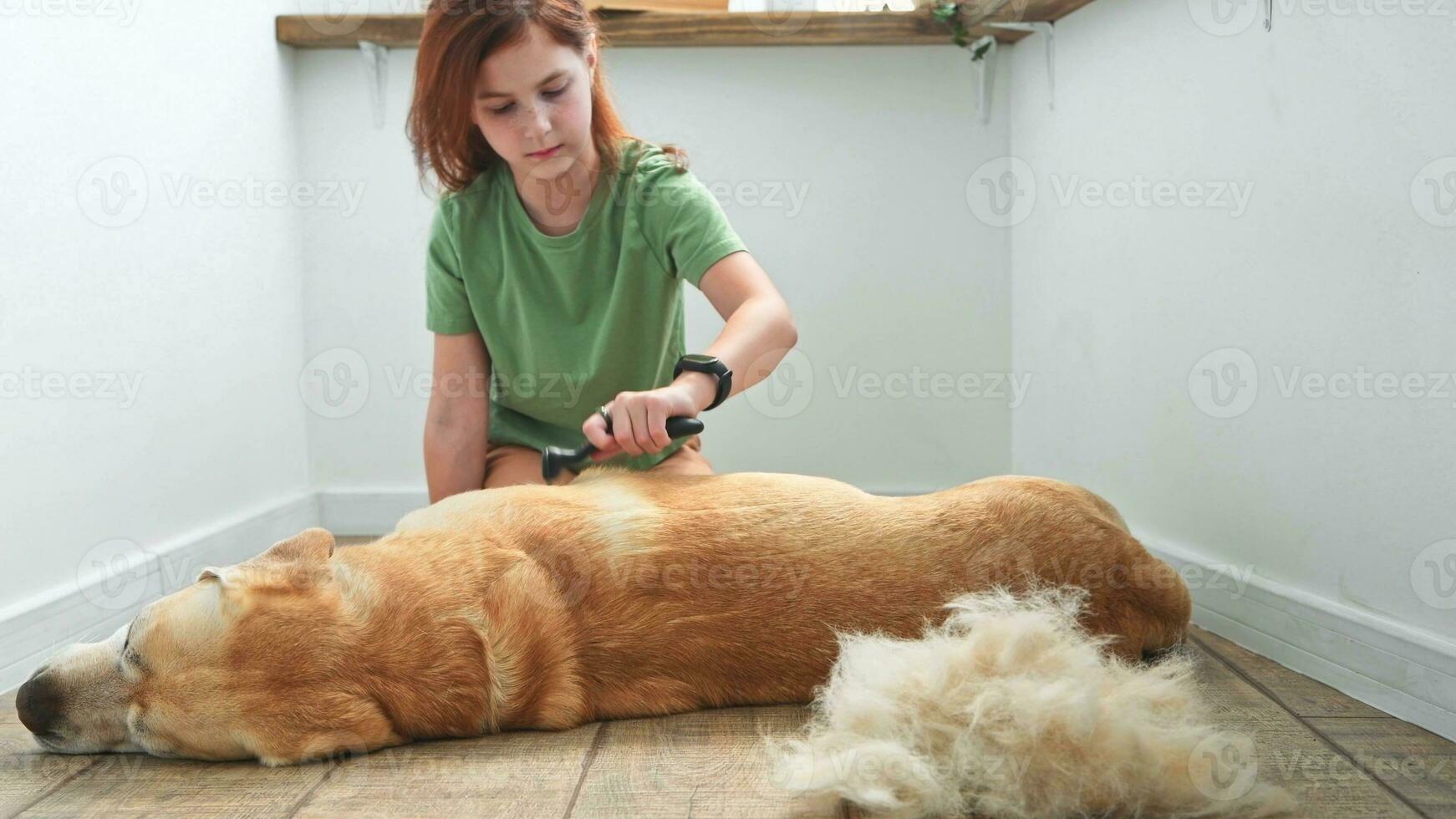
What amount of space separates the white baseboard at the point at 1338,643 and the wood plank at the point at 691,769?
713 millimetres

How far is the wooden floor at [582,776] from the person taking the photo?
1.12 meters

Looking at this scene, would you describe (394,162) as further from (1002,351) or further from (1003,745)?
(1003,745)

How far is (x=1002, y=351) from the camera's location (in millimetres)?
2867

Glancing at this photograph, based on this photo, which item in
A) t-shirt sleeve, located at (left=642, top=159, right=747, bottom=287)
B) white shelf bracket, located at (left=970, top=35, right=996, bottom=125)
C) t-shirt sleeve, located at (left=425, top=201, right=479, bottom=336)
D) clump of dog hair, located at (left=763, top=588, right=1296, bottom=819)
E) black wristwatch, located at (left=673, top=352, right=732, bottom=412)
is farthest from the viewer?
A: white shelf bracket, located at (left=970, top=35, right=996, bottom=125)

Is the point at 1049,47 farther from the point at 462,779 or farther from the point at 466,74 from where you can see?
the point at 462,779

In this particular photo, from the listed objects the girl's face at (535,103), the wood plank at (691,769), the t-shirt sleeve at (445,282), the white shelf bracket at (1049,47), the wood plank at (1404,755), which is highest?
the white shelf bracket at (1049,47)

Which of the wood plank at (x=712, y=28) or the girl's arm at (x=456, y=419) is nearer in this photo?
the girl's arm at (x=456, y=419)

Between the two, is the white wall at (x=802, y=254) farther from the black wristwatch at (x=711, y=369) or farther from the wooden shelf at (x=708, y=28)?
the black wristwatch at (x=711, y=369)

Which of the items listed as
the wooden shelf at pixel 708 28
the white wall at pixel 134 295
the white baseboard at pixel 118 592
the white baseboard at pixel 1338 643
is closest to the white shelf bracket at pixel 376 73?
the wooden shelf at pixel 708 28

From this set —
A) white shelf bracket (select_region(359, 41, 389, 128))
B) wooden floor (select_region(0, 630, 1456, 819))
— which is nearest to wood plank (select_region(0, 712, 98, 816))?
Result: wooden floor (select_region(0, 630, 1456, 819))

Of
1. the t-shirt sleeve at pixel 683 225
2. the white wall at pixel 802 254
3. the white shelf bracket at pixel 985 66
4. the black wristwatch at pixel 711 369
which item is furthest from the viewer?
the white wall at pixel 802 254

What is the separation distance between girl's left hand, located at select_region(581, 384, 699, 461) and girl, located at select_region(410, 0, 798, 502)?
0.24 meters

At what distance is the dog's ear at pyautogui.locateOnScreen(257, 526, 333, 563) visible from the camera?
122cm

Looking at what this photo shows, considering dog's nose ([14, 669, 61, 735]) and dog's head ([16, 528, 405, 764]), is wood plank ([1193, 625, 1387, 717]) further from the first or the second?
dog's nose ([14, 669, 61, 735])
